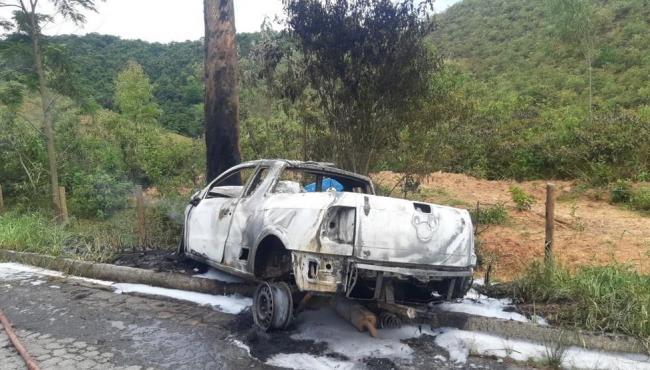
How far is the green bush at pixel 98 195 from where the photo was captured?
49.8 ft

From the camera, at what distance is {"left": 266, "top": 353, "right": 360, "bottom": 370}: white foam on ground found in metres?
4.50

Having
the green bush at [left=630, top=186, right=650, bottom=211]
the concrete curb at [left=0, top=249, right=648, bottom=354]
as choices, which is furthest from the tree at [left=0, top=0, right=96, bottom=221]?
the green bush at [left=630, top=186, right=650, bottom=211]

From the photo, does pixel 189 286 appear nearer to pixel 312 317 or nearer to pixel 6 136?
pixel 312 317

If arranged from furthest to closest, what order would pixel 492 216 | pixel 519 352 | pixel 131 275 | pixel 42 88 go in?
pixel 42 88, pixel 492 216, pixel 131 275, pixel 519 352

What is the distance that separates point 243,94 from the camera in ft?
54.7

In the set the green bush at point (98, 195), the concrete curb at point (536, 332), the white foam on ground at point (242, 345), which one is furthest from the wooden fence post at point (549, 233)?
the green bush at point (98, 195)

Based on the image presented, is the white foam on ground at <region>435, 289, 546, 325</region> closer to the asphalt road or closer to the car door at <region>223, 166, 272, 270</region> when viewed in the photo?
the asphalt road

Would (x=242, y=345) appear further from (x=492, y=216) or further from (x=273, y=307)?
(x=492, y=216)

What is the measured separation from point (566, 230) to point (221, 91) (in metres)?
6.78

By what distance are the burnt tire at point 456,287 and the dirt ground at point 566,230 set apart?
7.38 ft

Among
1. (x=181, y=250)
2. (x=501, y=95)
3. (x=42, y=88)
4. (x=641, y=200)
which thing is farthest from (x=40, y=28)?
(x=501, y=95)

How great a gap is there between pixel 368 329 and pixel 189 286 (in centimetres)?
305

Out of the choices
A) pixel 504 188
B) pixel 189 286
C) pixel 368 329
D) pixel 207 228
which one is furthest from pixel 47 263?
pixel 504 188

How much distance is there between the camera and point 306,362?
4594mm
